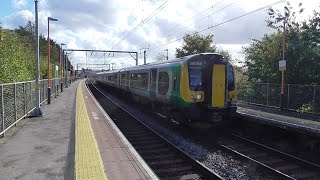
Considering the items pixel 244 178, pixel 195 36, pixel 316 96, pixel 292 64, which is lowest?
pixel 244 178

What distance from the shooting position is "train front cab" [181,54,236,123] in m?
13.7

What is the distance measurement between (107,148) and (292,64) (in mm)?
18289

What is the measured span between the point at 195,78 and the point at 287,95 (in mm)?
12155

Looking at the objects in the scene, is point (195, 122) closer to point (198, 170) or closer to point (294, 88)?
point (198, 170)

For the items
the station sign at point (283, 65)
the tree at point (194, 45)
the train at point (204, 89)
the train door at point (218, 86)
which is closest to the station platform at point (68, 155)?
the train at point (204, 89)

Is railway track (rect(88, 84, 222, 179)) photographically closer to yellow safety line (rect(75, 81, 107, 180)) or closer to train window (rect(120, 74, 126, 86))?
yellow safety line (rect(75, 81, 107, 180))

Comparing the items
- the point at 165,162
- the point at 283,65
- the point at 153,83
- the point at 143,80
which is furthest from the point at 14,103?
the point at 283,65

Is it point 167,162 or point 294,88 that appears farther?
point 294,88

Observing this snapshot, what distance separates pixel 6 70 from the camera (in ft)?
45.2

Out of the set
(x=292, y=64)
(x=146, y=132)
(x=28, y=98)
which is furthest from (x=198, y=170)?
(x=292, y=64)

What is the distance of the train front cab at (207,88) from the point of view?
13.7 m

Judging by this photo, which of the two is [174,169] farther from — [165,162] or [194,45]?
[194,45]

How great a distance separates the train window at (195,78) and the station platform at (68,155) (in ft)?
10.8

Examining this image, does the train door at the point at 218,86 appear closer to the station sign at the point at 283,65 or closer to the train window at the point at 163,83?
the train window at the point at 163,83
